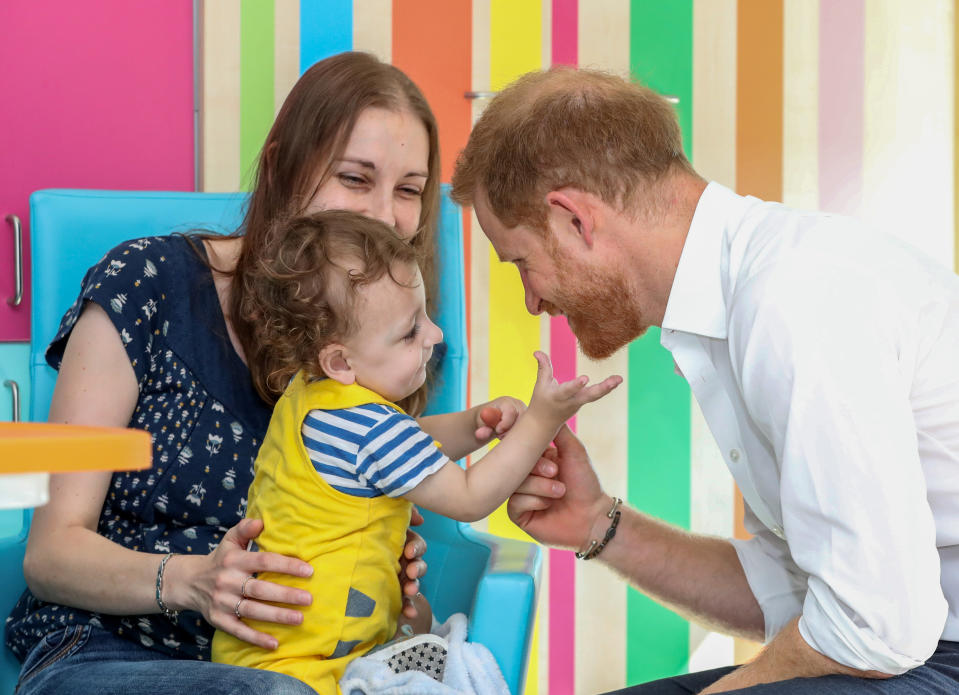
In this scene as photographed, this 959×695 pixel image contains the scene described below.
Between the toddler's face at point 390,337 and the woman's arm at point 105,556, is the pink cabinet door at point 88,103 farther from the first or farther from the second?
the toddler's face at point 390,337

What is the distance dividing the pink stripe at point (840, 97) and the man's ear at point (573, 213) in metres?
1.59

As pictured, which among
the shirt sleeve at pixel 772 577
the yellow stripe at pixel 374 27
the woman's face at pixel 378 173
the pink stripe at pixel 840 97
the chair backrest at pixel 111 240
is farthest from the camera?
the pink stripe at pixel 840 97

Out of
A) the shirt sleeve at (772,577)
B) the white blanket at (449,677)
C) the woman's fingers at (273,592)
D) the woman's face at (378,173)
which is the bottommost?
the white blanket at (449,677)

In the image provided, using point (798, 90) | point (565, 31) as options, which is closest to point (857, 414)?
point (565, 31)

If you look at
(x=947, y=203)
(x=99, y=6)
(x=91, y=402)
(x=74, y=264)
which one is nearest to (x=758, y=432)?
(x=91, y=402)

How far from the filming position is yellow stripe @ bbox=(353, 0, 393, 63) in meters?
2.31

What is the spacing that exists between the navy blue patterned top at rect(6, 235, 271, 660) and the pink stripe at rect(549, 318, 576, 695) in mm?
1188

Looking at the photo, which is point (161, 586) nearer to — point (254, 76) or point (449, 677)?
point (449, 677)

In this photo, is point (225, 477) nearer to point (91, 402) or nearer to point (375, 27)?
point (91, 402)

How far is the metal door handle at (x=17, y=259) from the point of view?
80.6 inches

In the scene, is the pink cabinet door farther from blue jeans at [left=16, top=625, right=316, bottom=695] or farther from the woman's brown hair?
blue jeans at [left=16, top=625, right=316, bottom=695]

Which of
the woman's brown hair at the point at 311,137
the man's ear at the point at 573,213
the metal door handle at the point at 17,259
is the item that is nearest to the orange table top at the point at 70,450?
the man's ear at the point at 573,213

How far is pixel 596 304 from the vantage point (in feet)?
4.42

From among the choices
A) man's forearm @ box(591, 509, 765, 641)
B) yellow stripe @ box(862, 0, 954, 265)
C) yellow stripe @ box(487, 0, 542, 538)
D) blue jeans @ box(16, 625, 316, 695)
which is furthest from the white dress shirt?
yellow stripe @ box(862, 0, 954, 265)
